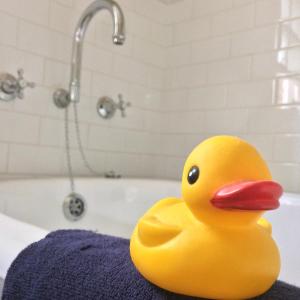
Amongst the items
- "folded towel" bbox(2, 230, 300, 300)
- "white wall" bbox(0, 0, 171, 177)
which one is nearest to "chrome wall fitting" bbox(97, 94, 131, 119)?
"white wall" bbox(0, 0, 171, 177)

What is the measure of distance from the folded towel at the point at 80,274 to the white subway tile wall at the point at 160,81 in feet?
2.65

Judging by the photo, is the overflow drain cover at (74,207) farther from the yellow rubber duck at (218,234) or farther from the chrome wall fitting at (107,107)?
the yellow rubber duck at (218,234)

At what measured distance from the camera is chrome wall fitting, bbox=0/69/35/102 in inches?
47.0

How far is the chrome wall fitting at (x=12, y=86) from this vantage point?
1.19m

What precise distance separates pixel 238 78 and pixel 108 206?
65 centimetres

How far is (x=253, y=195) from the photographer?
31cm

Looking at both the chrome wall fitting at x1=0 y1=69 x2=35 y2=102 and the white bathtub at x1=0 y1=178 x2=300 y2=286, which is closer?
the white bathtub at x1=0 y1=178 x2=300 y2=286

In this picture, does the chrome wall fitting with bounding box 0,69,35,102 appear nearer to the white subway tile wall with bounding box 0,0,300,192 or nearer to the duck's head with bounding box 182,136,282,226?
the white subway tile wall with bounding box 0,0,300,192

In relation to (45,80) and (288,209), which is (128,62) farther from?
(288,209)

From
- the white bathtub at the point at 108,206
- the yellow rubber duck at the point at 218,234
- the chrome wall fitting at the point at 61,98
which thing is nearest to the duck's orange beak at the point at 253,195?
the yellow rubber duck at the point at 218,234

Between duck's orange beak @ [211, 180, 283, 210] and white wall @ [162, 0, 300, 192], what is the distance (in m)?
1.04

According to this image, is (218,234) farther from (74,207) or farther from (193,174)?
(74,207)

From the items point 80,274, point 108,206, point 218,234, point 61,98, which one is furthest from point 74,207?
point 218,234

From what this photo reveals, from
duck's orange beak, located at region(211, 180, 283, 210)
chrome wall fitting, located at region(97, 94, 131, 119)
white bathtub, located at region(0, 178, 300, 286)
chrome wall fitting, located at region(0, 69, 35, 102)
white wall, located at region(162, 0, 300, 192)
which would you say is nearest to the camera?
duck's orange beak, located at region(211, 180, 283, 210)
